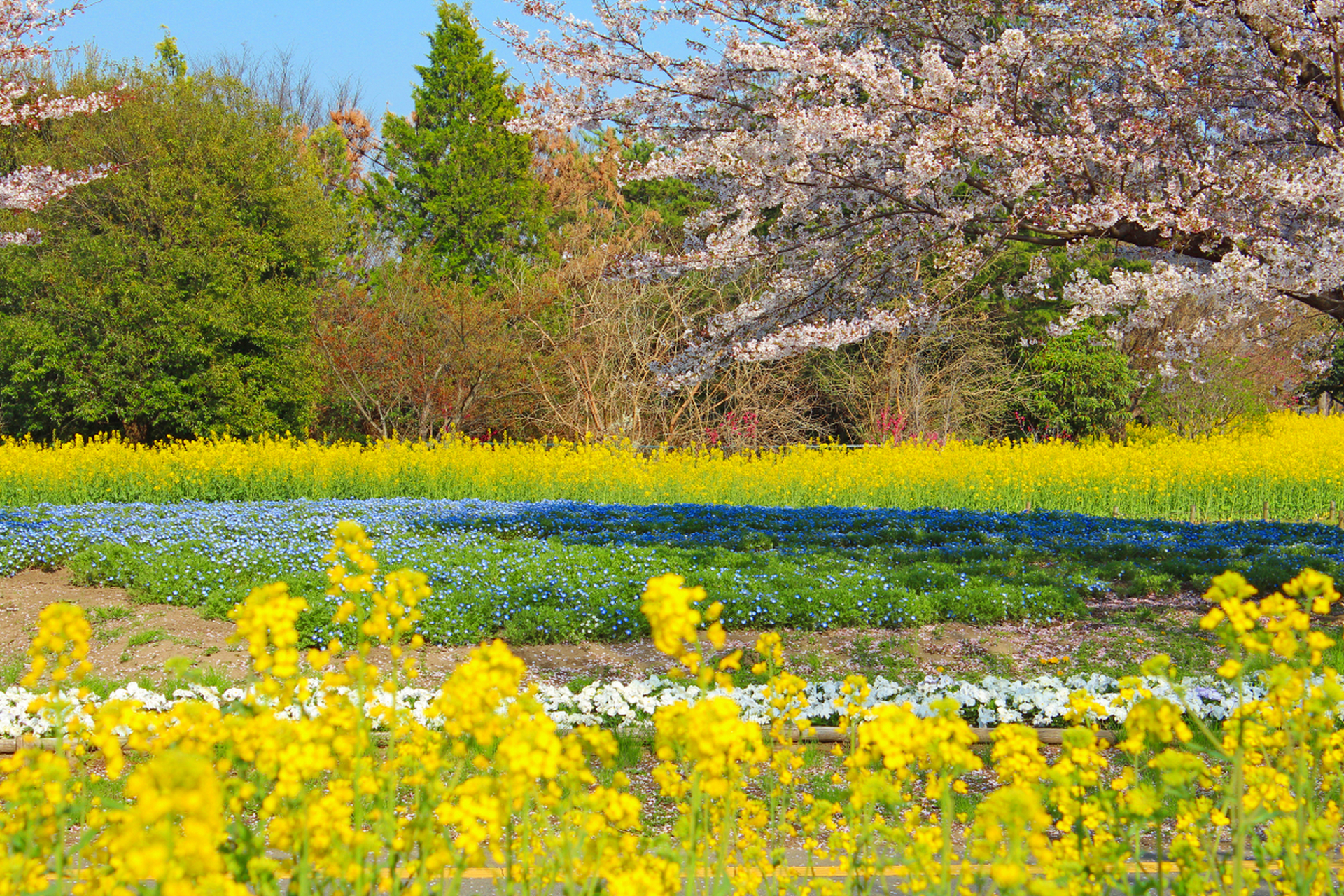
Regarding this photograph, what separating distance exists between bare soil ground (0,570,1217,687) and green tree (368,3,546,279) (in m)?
14.6

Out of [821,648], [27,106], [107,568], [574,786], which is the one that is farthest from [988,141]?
[27,106]

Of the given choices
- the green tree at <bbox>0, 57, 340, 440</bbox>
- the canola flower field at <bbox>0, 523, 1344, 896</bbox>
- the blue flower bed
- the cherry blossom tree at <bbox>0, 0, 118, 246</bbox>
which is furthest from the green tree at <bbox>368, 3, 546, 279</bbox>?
the canola flower field at <bbox>0, 523, 1344, 896</bbox>

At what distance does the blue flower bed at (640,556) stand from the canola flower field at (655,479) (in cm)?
166

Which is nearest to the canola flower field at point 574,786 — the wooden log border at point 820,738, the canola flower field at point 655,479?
the wooden log border at point 820,738

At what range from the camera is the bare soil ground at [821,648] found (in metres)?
5.31

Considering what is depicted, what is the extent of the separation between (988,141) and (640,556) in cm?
375

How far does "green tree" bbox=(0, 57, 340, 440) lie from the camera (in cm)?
1471

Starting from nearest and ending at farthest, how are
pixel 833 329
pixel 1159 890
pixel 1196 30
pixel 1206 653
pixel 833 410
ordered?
1. pixel 1159 890
2. pixel 1206 653
3. pixel 1196 30
4. pixel 833 329
5. pixel 833 410

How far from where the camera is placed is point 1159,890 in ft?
6.47

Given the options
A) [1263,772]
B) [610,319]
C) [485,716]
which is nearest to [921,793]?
[1263,772]

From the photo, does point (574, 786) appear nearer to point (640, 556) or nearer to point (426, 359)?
point (640, 556)

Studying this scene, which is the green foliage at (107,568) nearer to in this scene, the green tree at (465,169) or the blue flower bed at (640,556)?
the blue flower bed at (640,556)

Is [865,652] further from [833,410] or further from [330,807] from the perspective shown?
[833,410]

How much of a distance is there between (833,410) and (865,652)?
12796 mm
